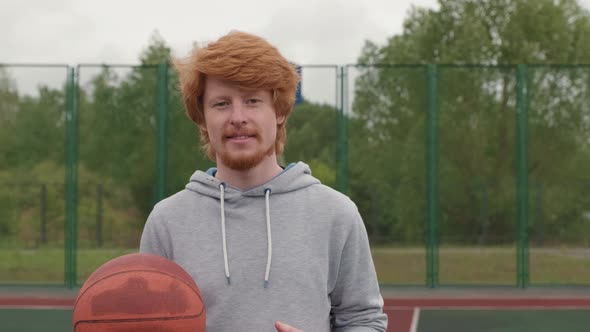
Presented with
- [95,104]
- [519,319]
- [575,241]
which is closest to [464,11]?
[575,241]

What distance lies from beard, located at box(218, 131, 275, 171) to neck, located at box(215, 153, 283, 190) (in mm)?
40

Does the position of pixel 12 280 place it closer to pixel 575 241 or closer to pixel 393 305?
pixel 393 305

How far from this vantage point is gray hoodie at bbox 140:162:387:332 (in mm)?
1944

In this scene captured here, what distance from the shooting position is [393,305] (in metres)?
10.3

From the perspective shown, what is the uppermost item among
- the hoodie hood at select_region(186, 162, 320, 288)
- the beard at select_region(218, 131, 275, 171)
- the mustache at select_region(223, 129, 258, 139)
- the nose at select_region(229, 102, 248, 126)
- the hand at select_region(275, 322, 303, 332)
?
the nose at select_region(229, 102, 248, 126)

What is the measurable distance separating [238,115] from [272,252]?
32 centimetres

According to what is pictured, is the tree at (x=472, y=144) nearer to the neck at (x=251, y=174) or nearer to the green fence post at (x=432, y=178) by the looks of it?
the green fence post at (x=432, y=178)

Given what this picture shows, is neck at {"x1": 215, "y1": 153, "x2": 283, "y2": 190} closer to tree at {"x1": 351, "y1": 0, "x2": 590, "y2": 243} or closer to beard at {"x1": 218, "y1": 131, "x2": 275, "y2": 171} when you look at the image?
beard at {"x1": 218, "y1": 131, "x2": 275, "y2": 171}

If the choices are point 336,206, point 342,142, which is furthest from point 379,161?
point 336,206

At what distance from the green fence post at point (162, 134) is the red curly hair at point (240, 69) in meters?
10.00

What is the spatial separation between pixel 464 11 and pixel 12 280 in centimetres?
1669

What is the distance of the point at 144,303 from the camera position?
1864mm

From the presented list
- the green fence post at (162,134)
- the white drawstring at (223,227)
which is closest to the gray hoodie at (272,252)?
the white drawstring at (223,227)

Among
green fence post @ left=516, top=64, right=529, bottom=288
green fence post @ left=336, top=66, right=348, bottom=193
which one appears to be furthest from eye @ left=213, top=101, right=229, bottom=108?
green fence post @ left=516, top=64, right=529, bottom=288
